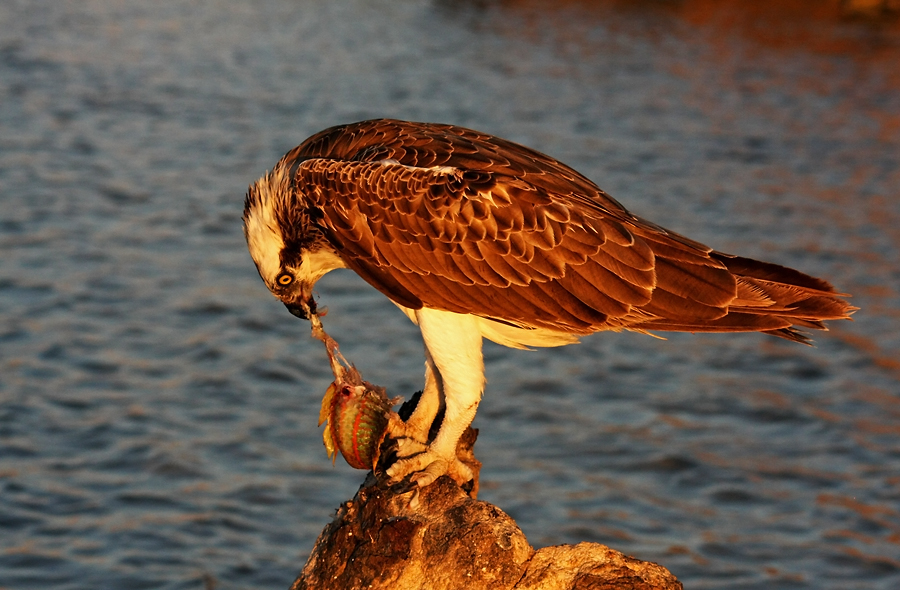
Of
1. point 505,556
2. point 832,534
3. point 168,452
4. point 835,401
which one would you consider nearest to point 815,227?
point 835,401

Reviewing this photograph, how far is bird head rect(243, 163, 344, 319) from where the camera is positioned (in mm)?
6383

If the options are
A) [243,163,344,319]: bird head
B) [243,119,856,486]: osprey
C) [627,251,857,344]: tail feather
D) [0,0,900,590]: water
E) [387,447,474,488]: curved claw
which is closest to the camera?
[387,447,474,488]: curved claw

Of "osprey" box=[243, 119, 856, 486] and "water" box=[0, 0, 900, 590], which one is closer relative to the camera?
"osprey" box=[243, 119, 856, 486]

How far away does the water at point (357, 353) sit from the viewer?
922 centimetres

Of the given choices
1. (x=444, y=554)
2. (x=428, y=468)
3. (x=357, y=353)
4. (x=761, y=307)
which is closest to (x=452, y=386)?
(x=428, y=468)

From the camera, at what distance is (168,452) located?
993cm

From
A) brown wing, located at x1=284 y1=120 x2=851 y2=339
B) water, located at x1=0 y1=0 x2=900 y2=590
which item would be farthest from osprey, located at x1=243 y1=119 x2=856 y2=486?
water, located at x1=0 y1=0 x2=900 y2=590

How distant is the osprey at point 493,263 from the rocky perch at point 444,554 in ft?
1.39

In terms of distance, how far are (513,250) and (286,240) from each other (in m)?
1.34

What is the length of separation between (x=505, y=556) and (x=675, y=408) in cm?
647

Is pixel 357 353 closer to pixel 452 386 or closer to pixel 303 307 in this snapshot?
pixel 303 307

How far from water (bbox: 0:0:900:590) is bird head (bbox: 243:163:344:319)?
121 inches

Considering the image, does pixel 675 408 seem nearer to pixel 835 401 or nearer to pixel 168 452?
pixel 835 401

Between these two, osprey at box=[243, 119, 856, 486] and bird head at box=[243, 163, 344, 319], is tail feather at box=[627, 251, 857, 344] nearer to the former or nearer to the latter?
osprey at box=[243, 119, 856, 486]
